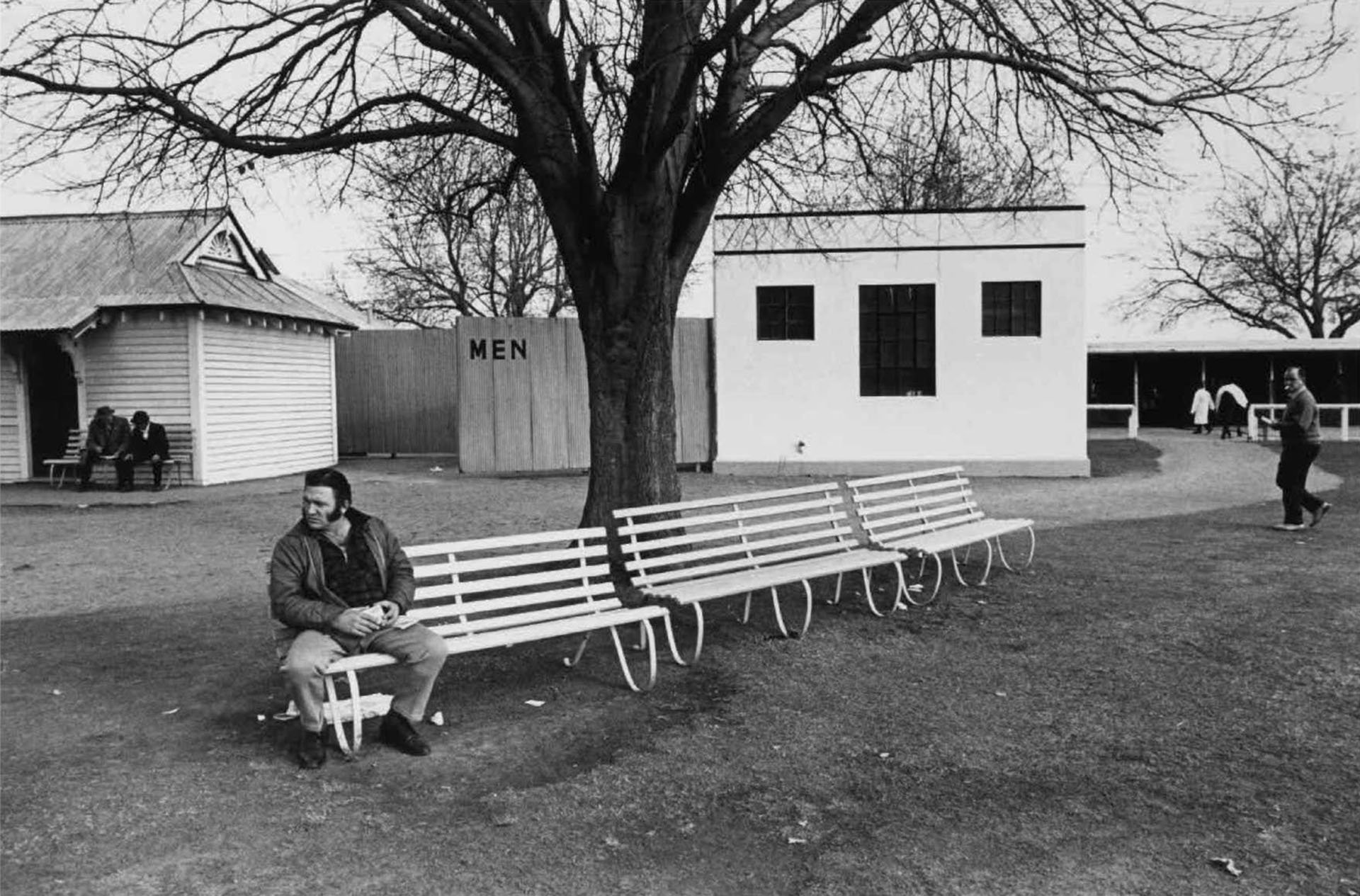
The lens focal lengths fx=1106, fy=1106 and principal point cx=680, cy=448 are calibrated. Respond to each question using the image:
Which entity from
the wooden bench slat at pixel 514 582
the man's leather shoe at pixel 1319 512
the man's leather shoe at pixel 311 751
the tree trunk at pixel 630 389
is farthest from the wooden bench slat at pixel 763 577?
the man's leather shoe at pixel 1319 512

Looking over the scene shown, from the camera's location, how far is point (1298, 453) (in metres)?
11.9

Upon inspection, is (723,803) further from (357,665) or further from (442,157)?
(442,157)

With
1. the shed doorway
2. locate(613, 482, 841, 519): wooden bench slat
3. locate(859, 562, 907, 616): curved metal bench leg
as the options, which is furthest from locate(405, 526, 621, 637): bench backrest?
the shed doorway

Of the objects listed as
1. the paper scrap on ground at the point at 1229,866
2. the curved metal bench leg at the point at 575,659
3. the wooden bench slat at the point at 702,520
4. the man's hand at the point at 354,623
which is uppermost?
the wooden bench slat at the point at 702,520

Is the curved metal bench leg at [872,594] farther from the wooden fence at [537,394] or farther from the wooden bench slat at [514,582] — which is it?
the wooden fence at [537,394]

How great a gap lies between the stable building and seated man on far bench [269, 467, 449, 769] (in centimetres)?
1381

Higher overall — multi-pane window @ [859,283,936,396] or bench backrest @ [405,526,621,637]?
multi-pane window @ [859,283,936,396]

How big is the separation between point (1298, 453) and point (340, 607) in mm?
10676

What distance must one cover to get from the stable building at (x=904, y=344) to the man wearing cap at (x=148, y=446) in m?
9.07

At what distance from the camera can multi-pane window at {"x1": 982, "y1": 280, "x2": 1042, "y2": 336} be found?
18.5 metres

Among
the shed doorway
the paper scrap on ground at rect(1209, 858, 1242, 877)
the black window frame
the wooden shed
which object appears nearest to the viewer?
the paper scrap on ground at rect(1209, 858, 1242, 877)

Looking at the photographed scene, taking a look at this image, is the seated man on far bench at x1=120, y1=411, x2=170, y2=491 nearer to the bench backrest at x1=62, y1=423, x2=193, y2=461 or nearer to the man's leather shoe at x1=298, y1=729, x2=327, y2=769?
the bench backrest at x1=62, y1=423, x2=193, y2=461

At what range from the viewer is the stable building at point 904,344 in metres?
18.4

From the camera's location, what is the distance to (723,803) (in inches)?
175
